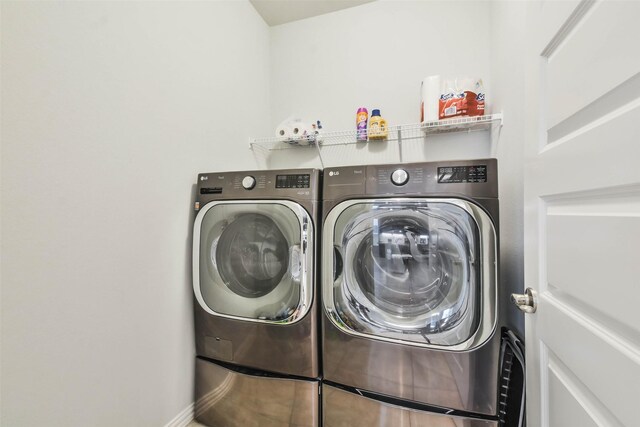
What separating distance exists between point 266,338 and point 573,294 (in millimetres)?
1177

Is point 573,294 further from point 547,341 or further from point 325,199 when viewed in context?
point 325,199

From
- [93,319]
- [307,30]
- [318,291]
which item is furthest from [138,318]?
[307,30]

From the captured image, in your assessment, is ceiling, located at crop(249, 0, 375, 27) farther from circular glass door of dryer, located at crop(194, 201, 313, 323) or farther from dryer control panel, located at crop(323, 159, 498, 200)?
circular glass door of dryer, located at crop(194, 201, 313, 323)

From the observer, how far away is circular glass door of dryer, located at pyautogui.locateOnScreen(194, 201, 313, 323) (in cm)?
122

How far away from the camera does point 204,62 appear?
5.07 ft

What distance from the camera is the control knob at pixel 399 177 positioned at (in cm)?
111

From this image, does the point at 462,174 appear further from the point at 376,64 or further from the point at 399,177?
the point at 376,64

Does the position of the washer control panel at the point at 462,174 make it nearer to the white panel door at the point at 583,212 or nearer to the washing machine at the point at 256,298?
the white panel door at the point at 583,212

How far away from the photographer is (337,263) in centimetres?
118

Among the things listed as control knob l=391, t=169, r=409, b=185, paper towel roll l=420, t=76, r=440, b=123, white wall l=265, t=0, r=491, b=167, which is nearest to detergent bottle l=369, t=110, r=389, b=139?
white wall l=265, t=0, r=491, b=167

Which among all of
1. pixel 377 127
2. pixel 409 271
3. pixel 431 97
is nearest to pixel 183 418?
pixel 409 271

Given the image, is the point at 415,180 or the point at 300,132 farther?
the point at 300,132

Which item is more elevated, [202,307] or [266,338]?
[202,307]

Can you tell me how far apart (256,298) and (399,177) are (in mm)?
913
